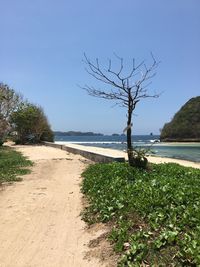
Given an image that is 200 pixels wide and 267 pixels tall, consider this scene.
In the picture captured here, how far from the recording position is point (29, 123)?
5066cm

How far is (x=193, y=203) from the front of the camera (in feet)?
27.6

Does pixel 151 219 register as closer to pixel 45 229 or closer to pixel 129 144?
pixel 45 229

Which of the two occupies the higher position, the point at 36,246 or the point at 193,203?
the point at 193,203

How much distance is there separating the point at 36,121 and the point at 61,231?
142 ft

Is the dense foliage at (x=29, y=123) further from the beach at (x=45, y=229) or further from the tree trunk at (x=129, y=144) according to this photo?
the beach at (x=45, y=229)

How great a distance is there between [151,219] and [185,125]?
95.2 metres

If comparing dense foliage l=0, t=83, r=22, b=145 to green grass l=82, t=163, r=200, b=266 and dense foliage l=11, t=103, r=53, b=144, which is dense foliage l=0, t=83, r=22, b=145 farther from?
green grass l=82, t=163, r=200, b=266

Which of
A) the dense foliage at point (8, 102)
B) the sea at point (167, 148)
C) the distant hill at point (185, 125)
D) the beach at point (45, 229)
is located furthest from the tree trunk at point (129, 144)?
the distant hill at point (185, 125)

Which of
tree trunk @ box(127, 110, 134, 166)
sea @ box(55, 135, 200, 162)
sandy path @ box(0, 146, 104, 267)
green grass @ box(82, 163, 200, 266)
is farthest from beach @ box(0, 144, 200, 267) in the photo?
sea @ box(55, 135, 200, 162)

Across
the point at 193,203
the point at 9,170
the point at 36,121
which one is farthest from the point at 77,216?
the point at 36,121

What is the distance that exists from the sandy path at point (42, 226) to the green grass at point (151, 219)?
567 mm

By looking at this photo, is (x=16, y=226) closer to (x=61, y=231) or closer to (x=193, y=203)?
(x=61, y=231)

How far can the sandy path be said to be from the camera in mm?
7359

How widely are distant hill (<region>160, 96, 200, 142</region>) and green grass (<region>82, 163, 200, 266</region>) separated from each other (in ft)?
287
